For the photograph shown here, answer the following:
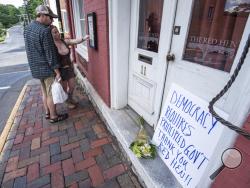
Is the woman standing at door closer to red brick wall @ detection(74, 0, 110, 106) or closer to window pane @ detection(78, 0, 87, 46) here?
red brick wall @ detection(74, 0, 110, 106)

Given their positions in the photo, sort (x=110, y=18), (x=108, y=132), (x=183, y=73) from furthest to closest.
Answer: (x=108, y=132), (x=110, y=18), (x=183, y=73)

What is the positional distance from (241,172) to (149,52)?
138 centimetres

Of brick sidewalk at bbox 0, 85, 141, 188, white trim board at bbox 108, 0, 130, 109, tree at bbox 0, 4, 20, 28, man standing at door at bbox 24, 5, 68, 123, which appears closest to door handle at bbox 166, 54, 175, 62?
white trim board at bbox 108, 0, 130, 109

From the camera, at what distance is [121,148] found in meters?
2.15

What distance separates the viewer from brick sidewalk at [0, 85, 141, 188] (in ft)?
6.01

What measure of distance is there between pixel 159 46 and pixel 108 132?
146 cm

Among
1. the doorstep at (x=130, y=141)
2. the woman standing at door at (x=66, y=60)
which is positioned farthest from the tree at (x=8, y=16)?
the doorstep at (x=130, y=141)

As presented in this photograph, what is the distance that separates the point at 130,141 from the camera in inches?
77.7

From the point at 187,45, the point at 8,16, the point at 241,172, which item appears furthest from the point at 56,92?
the point at 8,16

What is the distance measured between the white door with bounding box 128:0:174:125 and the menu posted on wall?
37 centimetres

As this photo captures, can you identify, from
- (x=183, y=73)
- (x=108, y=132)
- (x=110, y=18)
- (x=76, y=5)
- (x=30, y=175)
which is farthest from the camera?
(x=76, y=5)

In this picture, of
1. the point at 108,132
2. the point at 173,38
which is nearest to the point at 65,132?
the point at 108,132

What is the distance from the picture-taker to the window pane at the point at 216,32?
109 cm

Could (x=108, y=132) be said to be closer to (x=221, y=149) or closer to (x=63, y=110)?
(x=63, y=110)
